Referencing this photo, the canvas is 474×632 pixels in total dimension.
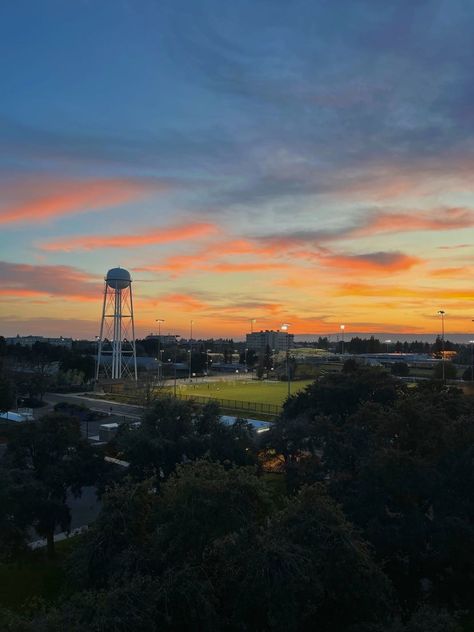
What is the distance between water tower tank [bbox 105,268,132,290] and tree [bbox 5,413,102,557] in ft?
175

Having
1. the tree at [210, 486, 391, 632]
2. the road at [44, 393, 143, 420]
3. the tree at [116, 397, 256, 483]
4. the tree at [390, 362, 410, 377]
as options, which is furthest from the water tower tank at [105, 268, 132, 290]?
the tree at [210, 486, 391, 632]

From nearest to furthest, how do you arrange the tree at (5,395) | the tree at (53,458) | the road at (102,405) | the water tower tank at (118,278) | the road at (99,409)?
1. the tree at (53,458)
2. the road at (99,409)
3. the tree at (5,395)
4. the road at (102,405)
5. the water tower tank at (118,278)

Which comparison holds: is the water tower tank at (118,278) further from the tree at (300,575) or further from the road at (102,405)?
the tree at (300,575)

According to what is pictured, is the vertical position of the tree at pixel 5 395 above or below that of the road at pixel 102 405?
above

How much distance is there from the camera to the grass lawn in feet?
216

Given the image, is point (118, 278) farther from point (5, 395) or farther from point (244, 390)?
point (5, 395)

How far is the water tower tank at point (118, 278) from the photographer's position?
241 feet

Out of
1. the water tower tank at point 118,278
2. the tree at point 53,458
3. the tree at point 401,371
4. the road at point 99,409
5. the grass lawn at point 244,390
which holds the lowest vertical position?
the road at point 99,409

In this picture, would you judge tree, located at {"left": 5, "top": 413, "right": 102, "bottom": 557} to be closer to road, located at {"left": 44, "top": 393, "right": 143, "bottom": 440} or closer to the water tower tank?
road, located at {"left": 44, "top": 393, "right": 143, "bottom": 440}

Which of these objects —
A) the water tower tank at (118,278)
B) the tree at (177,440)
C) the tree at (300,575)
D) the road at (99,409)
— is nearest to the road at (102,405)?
the road at (99,409)

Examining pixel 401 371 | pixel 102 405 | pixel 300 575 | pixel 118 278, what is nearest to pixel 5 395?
pixel 102 405

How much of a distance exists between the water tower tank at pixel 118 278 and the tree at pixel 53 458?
53454mm

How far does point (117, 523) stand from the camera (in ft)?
41.8

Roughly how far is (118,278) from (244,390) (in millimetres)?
22234
